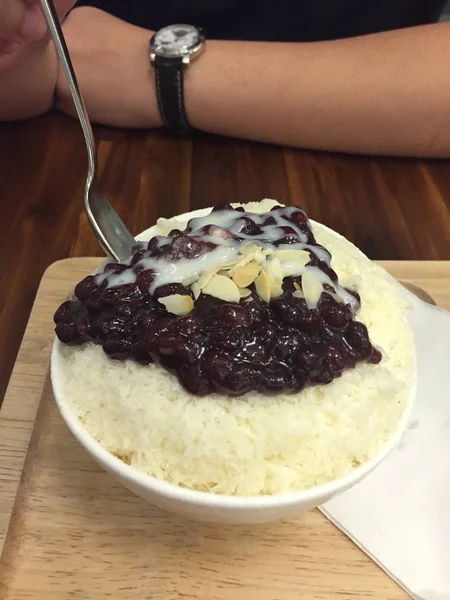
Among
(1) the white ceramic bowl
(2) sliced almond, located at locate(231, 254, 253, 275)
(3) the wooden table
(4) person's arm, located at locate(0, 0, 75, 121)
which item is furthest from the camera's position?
(4) person's arm, located at locate(0, 0, 75, 121)

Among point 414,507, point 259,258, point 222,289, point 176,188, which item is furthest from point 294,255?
point 176,188

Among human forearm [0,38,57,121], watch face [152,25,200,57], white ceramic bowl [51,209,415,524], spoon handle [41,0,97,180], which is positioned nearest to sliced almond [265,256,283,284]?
white ceramic bowl [51,209,415,524]

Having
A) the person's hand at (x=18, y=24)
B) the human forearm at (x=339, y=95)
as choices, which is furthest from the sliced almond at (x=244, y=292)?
the human forearm at (x=339, y=95)

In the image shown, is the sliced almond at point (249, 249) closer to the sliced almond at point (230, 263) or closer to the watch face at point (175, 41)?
the sliced almond at point (230, 263)

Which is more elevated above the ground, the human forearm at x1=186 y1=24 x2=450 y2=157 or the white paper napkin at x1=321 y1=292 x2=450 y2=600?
the human forearm at x1=186 y1=24 x2=450 y2=157

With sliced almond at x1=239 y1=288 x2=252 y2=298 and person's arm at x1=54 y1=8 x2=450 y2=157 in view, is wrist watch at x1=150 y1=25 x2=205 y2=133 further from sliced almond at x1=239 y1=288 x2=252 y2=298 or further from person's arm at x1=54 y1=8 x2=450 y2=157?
sliced almond at x1=239 y1=288 x2=252 y2=298

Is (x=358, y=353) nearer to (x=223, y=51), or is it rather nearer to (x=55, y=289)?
(x=55, y=289)

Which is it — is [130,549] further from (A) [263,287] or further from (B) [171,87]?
(B) [171,87]
